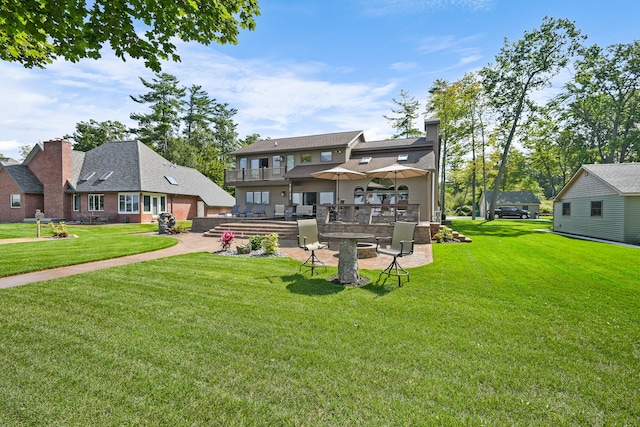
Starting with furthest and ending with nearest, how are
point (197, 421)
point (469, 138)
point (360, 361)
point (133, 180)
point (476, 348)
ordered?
point (469, 138)
point (133, 180)
point (476, 348)
point (360, 361)
point (197, 421)

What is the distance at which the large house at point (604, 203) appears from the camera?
15898mm

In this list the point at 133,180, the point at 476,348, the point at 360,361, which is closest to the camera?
the point at 360,361

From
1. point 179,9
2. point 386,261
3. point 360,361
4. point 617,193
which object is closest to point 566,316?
point 360,361

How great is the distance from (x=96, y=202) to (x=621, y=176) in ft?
131

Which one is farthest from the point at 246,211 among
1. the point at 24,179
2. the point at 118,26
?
the point at 24,179

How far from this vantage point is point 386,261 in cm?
949

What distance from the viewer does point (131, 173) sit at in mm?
27281

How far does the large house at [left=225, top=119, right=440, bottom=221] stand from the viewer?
1955cm

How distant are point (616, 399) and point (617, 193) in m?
19.4

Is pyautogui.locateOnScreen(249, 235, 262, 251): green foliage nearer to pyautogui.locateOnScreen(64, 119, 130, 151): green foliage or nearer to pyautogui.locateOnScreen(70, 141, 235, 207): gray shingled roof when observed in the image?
pyautogui.locateOnScreen(70, 141, 235, 207): gray shingled roof

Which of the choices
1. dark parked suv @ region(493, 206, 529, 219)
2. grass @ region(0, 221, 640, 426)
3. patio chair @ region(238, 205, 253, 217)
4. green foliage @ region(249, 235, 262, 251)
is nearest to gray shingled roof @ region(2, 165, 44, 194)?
patio chair @ region(238, 205, 253, 217)

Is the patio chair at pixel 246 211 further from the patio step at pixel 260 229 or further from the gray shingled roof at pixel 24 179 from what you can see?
the gray shingled roof at pixel 24 179

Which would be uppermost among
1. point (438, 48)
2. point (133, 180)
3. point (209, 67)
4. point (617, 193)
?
point (438, 48)

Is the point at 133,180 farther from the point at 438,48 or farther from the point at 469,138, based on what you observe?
the point at 469,138
